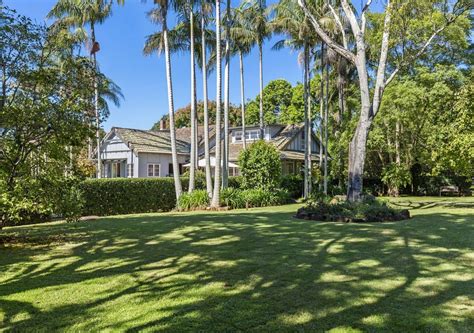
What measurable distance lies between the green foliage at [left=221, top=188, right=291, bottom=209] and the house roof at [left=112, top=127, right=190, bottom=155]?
11568 millimetres

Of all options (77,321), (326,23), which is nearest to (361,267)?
(77,321)

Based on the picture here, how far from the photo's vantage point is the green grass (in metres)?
3.77

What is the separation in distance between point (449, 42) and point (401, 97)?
6.55 m

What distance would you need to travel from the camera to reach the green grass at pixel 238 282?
12.4 ft

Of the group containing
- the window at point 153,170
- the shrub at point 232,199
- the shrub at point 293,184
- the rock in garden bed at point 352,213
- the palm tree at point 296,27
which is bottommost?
the rock in garden bed at point 352,213

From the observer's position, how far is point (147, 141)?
3116 cm

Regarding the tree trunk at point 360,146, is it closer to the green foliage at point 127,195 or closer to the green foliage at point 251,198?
the green foliage at point 251,198

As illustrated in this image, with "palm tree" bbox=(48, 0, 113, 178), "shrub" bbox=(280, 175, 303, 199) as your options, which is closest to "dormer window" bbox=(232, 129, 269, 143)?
"shrub" bbox=(280, 175, 303, 199)

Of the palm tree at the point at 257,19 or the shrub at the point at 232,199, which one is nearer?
the shrub at the point at 232,199

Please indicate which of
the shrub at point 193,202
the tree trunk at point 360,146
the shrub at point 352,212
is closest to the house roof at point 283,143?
the shrub at point 193,202

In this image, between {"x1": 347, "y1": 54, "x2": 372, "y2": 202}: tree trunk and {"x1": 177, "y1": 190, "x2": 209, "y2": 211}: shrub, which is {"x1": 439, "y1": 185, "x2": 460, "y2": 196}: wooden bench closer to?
{"x1": 347, "y1": 54, "x2": 372, "y2": 202}: tree trunk

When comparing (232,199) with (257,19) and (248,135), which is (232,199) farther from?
(248,135)

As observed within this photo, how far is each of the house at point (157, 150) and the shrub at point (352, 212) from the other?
1503 centimetres

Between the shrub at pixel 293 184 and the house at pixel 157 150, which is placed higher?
the house at pixel 157 150
